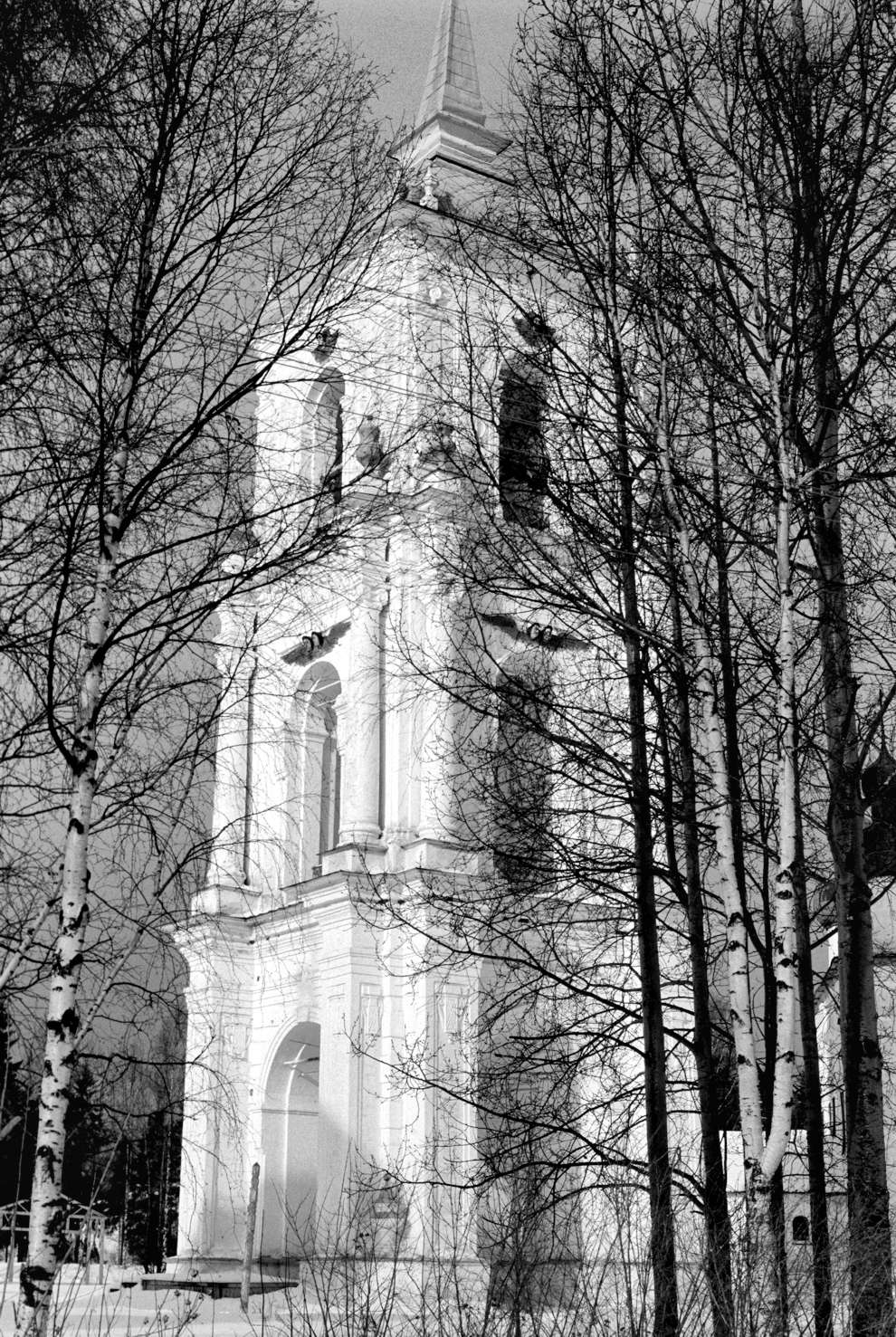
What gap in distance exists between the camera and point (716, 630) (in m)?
9.37

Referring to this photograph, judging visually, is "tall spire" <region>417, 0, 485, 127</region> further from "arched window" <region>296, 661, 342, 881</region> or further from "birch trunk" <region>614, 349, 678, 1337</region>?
"birch trunk" <region>614, 349, 678, 1337</region>

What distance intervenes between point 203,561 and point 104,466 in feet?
3.17

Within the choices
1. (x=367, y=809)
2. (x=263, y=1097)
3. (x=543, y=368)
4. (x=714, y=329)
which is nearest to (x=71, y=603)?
(x=543, y=368)

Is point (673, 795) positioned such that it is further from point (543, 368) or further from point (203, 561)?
point (203, 561)

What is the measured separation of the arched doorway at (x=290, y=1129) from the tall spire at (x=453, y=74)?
1581cm

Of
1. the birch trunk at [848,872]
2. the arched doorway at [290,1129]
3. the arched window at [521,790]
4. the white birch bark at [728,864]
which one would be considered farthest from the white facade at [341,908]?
the white birch bark at [728,864]

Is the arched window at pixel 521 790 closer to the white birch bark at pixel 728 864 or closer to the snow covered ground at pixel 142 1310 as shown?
the white birch bark at pixel 728 864

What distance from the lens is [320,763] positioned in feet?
87.9

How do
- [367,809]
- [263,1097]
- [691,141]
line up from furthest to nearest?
[263,1097]
[367,809]
[691,141]

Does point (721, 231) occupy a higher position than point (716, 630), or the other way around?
point (721, 231)

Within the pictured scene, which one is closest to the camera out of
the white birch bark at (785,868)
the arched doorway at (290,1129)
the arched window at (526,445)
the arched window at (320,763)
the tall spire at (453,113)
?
the white birch bark at (785,868)

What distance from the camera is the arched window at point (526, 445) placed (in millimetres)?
10445

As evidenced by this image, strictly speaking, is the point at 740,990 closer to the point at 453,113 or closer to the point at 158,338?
the point at 158,338

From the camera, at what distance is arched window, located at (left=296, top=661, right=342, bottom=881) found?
85.6 feet
